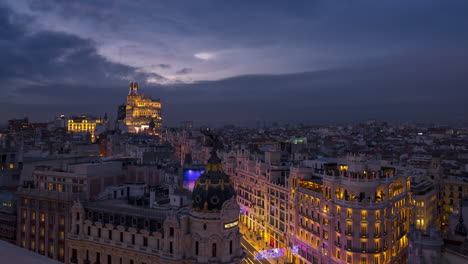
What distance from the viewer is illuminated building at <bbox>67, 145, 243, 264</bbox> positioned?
51219 millimetres

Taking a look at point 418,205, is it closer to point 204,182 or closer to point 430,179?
point 430,179

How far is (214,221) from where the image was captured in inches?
2014

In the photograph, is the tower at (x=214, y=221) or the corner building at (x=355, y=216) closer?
the tower at (x=214, y=221)

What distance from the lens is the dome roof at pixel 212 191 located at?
51.9m

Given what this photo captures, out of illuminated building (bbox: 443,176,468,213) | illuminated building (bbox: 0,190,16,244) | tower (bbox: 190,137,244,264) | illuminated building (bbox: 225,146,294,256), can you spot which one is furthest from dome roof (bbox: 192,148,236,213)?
illuminated building (bbox: 443,176,468,213)

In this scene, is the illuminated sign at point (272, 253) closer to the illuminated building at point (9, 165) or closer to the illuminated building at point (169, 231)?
the illuminated building at point (169, 231)

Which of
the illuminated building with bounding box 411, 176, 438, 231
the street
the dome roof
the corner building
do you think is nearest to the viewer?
the dome roof

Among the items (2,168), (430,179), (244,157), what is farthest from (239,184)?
(2,168)

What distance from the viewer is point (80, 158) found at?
96250 millimetres

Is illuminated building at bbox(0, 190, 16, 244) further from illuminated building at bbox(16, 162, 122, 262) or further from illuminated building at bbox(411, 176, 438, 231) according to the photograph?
illuminated building at bbox(411, 176, 438, 231)

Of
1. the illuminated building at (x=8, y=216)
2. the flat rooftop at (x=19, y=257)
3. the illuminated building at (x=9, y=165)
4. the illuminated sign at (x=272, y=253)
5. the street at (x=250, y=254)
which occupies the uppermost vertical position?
the flat rooftop at (x=19, y=257)

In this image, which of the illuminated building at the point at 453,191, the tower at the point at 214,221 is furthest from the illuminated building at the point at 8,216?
the illuminated building at the point at 453,191

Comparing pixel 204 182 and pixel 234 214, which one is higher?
pixel 204 182

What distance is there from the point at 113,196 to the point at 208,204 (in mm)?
24916
